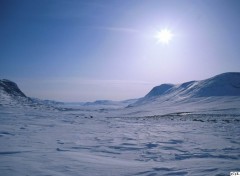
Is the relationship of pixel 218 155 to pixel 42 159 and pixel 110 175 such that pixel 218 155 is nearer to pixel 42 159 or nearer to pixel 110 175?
pixel 110 175

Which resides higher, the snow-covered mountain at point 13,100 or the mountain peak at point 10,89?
the mountain peak at point 10,89

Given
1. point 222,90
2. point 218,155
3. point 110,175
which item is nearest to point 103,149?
point 110,175

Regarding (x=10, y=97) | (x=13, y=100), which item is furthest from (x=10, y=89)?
(x=13, y=100)

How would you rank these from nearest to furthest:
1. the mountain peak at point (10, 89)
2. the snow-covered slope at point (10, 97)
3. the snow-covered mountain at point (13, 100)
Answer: the snow-covered mountain at point (13, 100) → the snow-covered slope at point (10, 97) → the mountain peak at point (10, 89)

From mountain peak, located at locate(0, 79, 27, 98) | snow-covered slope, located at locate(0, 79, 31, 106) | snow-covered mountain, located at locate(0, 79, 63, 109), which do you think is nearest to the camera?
snow-covered mountain, located at locate(0, 79, 63, 109)

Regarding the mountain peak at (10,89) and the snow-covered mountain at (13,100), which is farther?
the mountain peak at (10,89)

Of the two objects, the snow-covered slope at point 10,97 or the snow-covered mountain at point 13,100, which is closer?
the snow-covered mountain at point 13,100

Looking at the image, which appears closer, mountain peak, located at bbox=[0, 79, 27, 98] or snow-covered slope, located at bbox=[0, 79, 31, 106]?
snow-covered slope, located at bbox=[0, 79, 31, 106]

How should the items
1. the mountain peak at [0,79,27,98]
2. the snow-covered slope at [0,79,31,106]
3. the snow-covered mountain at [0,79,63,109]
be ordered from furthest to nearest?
the mountain peak at [0,79,27,98] → the snow-covered slope at [0,79,31,106] → the snow-covered mountain at [0,79,63,109]

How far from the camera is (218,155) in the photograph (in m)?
9.52

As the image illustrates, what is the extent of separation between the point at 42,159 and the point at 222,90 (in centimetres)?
13153

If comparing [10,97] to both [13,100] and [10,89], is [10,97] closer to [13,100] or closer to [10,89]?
[13,100]

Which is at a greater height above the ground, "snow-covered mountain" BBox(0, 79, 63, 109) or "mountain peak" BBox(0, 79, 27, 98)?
"mountain peak" BBox(0, 79, 27, 98)

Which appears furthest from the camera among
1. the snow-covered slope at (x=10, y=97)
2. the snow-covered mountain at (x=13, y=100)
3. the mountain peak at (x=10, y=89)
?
the mountain peak at (x=10, y=89)
